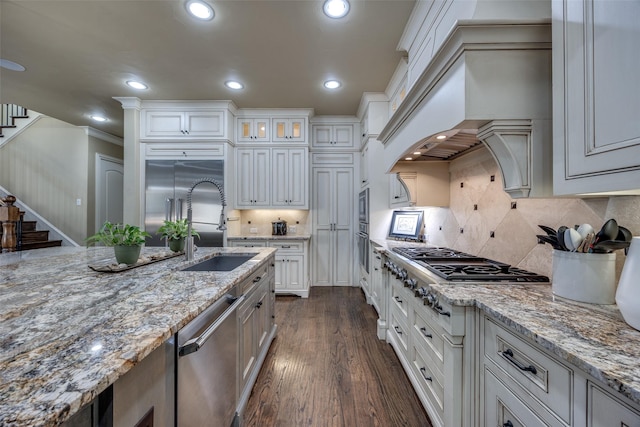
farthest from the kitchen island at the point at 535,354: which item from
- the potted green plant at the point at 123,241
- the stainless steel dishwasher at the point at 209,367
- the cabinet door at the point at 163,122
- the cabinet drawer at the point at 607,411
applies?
the cabinet door at the point at 163,122

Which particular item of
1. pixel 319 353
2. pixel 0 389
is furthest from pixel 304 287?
pixel 0 389

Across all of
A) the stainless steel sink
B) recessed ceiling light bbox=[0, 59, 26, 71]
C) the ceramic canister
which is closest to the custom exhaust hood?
the ceramic canister

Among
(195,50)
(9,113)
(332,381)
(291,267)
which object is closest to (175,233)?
(332,381)

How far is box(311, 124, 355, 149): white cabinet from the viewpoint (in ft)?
13.8

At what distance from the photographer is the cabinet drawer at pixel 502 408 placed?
83cm

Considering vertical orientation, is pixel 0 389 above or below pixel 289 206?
below

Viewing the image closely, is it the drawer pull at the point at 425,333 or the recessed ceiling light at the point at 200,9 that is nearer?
the drawer pull at the point at 425,333

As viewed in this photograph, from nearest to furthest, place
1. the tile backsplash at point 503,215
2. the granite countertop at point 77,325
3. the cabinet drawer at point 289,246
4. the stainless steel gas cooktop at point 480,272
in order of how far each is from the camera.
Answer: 1. the granite countertop at point 77,325
2. the tile backsplash at point 503,215
3. the stainless steel gas cooktop at point 480,272
4. the cabinet drawer at point 289,246

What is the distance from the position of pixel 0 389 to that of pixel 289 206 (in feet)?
11.5

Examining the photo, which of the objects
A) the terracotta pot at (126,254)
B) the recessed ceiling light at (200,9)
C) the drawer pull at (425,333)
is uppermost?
the recessed ceiling light at (200,9)

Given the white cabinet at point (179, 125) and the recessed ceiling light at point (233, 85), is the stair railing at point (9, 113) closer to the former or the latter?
the white cabinet at point (179, 125)

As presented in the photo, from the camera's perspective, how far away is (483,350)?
3.42ft

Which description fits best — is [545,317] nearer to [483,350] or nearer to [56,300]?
[483,350]

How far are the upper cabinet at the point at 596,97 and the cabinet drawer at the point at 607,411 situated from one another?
56cm
